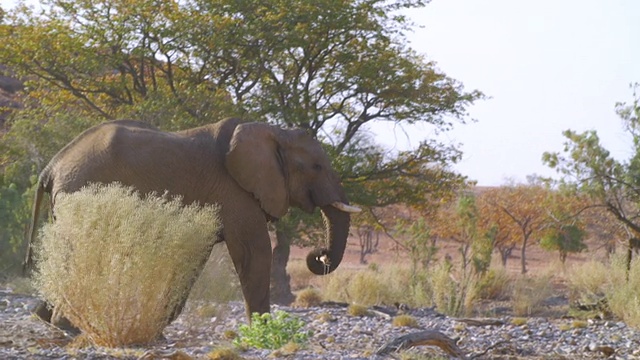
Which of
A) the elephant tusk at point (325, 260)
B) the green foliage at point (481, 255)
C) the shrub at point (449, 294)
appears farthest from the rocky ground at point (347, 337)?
the green foliage at point (481, 255)

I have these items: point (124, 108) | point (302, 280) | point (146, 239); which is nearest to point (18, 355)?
point (146, 239)

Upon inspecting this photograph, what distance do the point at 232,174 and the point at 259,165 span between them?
349mm

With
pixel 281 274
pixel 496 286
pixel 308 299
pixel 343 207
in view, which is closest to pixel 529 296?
pixel 496 286

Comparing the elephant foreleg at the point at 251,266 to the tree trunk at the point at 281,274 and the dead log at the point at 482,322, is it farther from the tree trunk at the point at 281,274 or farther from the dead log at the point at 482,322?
the tree trunk at the point at 281,274

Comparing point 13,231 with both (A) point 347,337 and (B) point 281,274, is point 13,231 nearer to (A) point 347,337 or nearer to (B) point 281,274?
(B) point 281,274

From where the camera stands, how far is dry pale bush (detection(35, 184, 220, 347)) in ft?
33.3

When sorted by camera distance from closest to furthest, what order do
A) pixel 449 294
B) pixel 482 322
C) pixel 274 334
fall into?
1. pixel 274 334
2. pixel 482 322
3. pixel 449 294

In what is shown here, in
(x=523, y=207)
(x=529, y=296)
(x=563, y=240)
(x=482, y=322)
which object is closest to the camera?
(x=482, y=322)

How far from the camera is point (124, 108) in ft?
77.9

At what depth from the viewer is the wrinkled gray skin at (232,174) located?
41.2 ft

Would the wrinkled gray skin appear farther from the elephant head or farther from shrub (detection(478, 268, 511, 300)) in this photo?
shrub (detection(478, 268, 511, 300))

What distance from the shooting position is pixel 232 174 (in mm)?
13508

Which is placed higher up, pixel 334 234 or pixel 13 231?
pixel 334 234

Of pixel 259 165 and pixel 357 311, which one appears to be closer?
pixel 259 165
